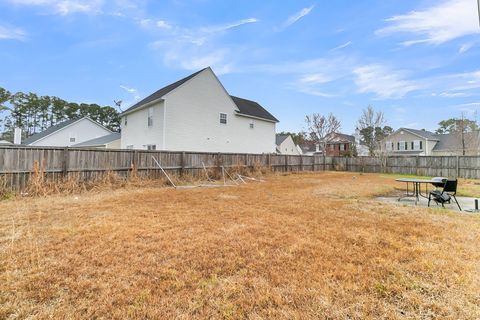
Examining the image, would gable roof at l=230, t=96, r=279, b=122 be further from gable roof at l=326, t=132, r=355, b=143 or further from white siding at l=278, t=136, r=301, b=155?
white siding at l=278, t=136, r=301, b=155

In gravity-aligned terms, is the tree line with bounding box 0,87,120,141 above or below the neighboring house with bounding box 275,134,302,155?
above

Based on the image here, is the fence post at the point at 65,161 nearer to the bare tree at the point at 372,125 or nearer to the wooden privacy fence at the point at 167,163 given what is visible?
the wooden privacy fence at the point at 167,163

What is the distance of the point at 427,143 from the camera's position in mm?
29250

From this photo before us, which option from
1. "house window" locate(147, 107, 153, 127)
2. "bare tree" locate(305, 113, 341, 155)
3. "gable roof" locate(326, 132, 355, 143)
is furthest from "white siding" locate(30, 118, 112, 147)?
"gable roof" locate(326, 132, 355, 143)

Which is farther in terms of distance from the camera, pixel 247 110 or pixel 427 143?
pixel 427 143

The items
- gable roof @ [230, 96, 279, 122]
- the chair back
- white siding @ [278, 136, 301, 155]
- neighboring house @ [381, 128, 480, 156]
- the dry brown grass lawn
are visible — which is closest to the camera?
the dry brown grass lawn

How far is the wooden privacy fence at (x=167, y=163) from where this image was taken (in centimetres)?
732

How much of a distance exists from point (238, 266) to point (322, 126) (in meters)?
33.6

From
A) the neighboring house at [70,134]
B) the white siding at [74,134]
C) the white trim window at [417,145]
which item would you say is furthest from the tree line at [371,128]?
the neighboring house at [70,134]

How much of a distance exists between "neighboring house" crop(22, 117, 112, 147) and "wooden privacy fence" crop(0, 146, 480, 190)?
82.6ft

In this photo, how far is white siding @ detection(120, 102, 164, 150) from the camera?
1533cm

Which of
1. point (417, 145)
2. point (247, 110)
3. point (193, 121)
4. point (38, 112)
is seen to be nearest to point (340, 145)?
point (417, 145)

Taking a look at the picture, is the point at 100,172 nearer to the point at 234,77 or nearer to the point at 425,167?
the point at 234,77

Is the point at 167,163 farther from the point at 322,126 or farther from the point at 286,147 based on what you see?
the point at 286,147
